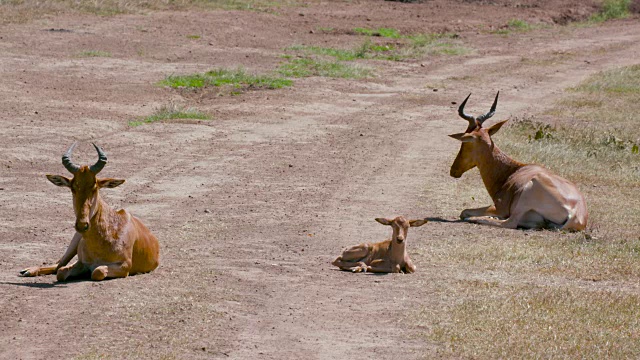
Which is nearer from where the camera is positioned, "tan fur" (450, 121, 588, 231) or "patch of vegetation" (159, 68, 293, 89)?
"tan fur" (450, 121, 588, 231)

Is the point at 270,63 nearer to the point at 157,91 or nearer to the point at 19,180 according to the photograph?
the point at 157,91

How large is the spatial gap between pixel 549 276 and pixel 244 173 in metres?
6.42

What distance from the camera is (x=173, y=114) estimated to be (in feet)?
70.2

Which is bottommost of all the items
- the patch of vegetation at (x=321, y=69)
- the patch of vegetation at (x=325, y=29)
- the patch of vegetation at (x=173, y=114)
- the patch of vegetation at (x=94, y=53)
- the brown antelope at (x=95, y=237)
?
the patch of vegetation at (x=325, y=29)

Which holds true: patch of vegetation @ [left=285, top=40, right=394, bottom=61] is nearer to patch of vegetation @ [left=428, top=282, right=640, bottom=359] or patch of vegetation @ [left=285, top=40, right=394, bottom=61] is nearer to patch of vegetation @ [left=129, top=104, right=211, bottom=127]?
patch of vegetation @ [left=129, top=104, right=211, bottom=127]

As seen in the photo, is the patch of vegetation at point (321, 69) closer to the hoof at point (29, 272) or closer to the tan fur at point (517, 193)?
the tan fur at point (517, 193)

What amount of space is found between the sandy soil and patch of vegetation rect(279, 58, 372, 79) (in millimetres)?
533

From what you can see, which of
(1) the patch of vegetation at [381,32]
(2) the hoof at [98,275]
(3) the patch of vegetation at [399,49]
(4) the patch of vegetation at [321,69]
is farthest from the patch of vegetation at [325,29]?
(2) the hoof at [98,275]

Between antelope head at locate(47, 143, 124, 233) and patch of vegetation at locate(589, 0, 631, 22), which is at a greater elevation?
antelope head at locate(47, 143, 124, 233)

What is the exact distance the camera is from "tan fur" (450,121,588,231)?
46.4ft

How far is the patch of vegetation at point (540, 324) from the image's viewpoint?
9148mm

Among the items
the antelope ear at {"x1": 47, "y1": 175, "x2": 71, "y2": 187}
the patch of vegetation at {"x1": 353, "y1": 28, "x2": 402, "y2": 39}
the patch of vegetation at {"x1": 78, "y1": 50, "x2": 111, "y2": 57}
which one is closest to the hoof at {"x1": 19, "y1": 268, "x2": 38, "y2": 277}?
the antelope ear at {"x1": 47, "y1": 175, "x2": 71, "y2": 187}

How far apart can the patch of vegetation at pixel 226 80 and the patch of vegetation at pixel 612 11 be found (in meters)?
20.4

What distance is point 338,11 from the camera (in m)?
39.2
